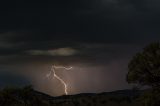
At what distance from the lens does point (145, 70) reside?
7062 centimetres

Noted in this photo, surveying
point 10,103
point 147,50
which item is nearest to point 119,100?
point 10,103

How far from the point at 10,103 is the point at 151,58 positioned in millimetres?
53357

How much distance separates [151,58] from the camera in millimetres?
71125

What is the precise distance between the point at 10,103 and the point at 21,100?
21.1 ft

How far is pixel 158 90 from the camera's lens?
69.8 m

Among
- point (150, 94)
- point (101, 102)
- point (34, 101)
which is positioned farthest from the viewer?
point (101, 102)

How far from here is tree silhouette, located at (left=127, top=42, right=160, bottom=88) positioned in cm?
7019

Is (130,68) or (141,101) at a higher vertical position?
(130,68)

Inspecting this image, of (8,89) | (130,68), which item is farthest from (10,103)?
(130,68)

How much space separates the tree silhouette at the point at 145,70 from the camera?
70.2m

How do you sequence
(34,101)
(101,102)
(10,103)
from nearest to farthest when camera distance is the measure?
(10,103), (34,101), (101,102)

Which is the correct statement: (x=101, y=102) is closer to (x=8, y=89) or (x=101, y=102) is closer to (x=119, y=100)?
(x=119, y=100)

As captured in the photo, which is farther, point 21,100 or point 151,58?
point 21,100

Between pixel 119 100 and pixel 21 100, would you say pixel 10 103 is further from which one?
pixel 119 100
